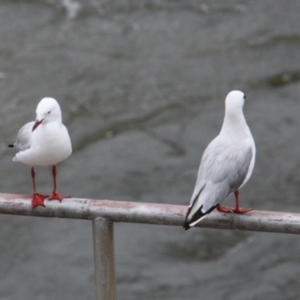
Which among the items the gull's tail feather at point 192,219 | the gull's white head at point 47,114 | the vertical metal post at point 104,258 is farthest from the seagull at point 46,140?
the gull's tail feather at point 192,219

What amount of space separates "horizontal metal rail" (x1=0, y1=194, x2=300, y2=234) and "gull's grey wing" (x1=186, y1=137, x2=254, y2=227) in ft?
→ 1.25

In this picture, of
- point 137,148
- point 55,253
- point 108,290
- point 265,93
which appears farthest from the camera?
point 265,93

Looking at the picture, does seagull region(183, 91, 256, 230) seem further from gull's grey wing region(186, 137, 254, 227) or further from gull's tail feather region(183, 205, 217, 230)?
gull's tail feather region(183, 205, 217, 230)

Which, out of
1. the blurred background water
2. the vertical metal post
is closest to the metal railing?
the vertical metal post

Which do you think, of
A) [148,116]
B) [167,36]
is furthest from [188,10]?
[148,116]

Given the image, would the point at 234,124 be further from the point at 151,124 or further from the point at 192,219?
the point at 151,124

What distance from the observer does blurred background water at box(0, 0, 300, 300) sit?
7.44 metres

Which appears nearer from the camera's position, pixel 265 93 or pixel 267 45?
pixel 265 93

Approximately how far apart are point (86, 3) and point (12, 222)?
3.83 meters

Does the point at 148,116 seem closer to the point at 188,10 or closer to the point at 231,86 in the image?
the point at 231,86

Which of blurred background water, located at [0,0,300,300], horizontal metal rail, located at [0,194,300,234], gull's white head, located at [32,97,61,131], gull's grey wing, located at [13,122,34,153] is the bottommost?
blurred background water, located at [0,0,300,300]

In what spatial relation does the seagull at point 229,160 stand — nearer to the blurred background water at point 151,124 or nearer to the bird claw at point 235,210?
the bird claw at point 235,210

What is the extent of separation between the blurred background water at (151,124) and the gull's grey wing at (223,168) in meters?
3.96

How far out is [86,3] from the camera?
1086cm
